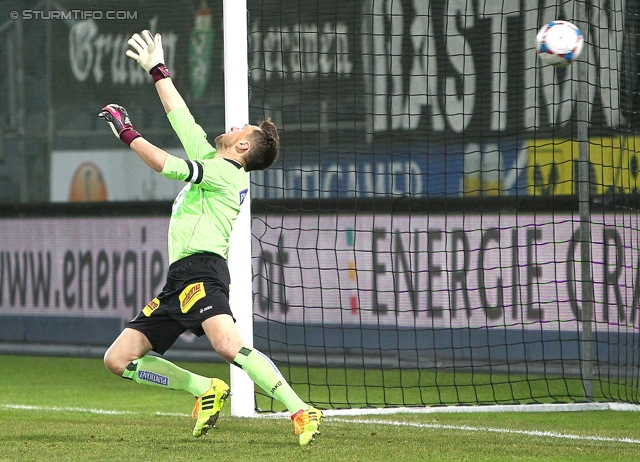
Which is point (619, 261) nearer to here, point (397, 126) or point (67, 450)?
point (397, 126)

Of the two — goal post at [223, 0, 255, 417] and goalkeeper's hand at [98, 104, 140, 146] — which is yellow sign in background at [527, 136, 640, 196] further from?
goalkeeper's hand at [98, 104, 140, 146]

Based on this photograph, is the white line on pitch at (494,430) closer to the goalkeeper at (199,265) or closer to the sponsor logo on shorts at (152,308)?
the goalkeeper at (199,265)

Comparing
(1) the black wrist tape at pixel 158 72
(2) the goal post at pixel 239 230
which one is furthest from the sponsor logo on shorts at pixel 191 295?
(2) the goal post at pixel 239 230

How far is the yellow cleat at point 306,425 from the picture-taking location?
598 centimetres

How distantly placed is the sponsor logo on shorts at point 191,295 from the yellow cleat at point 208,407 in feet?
1.85

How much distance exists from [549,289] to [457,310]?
89 cm

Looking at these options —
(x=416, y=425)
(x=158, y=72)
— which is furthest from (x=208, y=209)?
(x=416, y=425)

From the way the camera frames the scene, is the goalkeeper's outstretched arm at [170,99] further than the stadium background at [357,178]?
No

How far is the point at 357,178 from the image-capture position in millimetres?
11617

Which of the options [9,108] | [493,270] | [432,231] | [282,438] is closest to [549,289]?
[493,270]

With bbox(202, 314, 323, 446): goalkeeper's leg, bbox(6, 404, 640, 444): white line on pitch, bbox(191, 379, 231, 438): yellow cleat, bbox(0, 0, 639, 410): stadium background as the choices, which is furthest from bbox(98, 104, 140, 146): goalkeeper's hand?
bbox(0, 0, 639, 410): stadium background

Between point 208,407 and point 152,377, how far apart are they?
408mm

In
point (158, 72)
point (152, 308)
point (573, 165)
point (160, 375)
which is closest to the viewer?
point (152, 308)

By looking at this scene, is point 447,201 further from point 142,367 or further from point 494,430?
point 142,367
